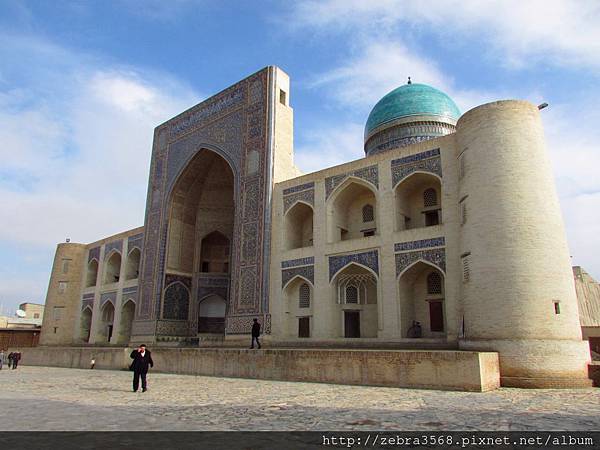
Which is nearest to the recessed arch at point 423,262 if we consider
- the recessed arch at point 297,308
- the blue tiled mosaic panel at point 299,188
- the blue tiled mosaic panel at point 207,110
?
the recessed arch at point 297,308

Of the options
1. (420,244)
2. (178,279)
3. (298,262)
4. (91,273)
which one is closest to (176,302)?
(178,279)

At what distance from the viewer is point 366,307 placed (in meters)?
12.8

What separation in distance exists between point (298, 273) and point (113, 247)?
1153 centimetres

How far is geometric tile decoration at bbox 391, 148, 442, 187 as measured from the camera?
11398 millimetres

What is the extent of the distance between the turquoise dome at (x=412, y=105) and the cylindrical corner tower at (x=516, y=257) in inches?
317

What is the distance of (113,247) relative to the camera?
70.6ft

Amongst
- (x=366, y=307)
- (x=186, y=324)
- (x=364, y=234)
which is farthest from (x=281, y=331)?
(x=186, y=324)

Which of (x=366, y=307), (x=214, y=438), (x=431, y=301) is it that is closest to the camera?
(x=214, y=438)

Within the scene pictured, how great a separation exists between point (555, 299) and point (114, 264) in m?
18.7

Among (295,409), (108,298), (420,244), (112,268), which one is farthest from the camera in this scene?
(112,268)

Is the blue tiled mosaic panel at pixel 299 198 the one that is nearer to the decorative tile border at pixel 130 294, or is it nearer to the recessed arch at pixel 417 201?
the recessed arch at pixel 417 201

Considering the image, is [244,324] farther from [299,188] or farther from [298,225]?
[299,188]

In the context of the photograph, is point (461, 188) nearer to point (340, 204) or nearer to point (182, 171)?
point (340, 204)

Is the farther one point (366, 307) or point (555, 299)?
point (366, 307)
